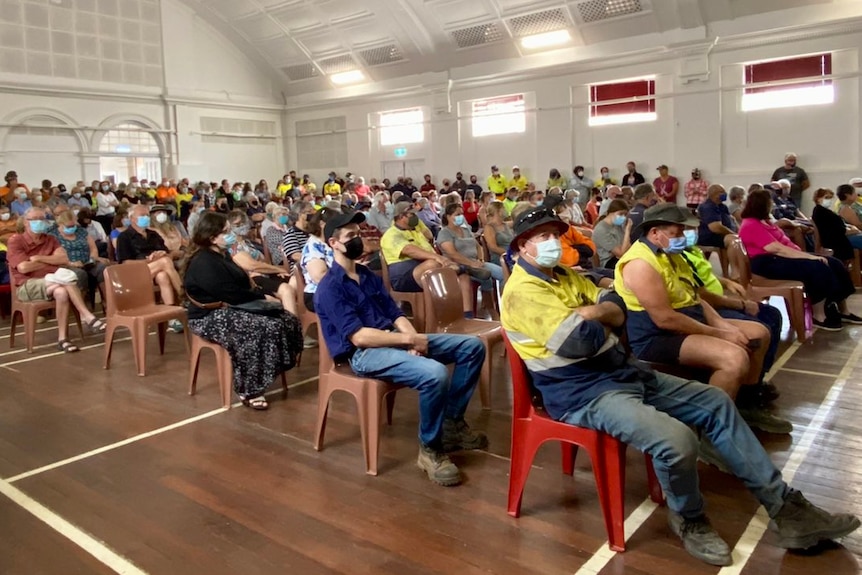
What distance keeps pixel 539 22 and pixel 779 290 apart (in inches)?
397

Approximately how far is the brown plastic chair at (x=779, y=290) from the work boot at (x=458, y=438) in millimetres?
2586

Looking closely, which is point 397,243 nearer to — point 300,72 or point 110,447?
point 110,447

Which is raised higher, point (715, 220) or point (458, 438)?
point (715, 220)

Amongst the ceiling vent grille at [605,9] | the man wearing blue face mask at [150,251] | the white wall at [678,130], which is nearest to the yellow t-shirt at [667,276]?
the man wearing blue face mask at [150,251]

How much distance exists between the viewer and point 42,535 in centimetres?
253

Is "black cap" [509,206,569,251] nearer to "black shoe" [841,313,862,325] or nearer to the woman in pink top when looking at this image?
the woman in pink top

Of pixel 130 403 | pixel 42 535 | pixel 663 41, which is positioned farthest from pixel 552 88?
pixel 42 535

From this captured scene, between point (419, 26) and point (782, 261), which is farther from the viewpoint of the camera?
point (419, 26)

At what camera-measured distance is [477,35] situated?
1425 centimetres

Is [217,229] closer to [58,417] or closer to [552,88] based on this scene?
[58,417]

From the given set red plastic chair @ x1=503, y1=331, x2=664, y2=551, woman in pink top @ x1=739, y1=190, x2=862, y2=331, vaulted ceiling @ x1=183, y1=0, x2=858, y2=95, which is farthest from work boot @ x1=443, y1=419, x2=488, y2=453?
vaulted ceiling @ x1=183, y1=0, x2=858, y2=95

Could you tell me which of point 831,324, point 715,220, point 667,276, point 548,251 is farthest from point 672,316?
point 715,220

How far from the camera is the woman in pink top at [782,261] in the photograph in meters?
4.98

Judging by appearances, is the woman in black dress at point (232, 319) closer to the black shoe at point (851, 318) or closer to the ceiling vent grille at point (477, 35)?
the black shoe at point (851, 318)
